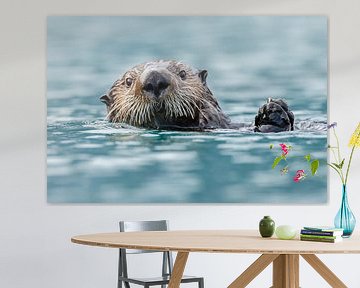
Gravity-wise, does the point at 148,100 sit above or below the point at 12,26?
below

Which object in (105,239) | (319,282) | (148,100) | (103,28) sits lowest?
(319,282)

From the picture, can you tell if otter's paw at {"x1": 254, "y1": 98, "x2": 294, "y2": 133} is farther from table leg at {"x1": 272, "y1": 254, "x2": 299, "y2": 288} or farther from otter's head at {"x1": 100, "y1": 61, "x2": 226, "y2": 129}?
table leg at {"x1": 272, "y1": 254, "x2": 299, "y2": 288}

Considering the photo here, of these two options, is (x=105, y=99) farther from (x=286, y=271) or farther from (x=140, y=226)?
(x=286, y=271)

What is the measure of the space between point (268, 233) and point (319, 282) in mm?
2077

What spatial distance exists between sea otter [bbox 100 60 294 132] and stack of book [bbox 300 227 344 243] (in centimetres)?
218

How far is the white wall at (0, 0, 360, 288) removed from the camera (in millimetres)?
6438

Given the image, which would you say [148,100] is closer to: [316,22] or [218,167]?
[218,167]

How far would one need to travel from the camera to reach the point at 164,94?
6.50 m

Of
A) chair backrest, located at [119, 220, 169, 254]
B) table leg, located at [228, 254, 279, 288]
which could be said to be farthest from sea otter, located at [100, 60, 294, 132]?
table leg, located at [228, 254, 279, 288]

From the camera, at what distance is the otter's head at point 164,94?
21.3ft

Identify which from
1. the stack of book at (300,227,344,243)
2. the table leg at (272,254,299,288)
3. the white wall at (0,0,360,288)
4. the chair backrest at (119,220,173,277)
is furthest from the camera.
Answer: the white wall at (0,0,360,288)

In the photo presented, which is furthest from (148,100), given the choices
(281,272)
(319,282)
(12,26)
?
(281,272)

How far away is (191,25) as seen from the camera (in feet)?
21.4

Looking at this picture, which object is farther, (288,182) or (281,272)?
(288,182)
